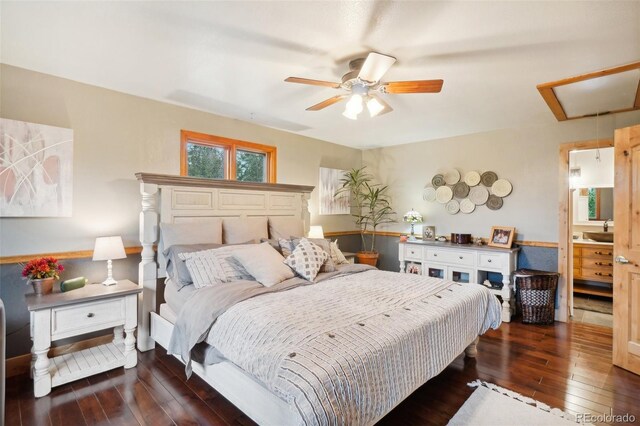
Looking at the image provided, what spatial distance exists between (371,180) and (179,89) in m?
3.65

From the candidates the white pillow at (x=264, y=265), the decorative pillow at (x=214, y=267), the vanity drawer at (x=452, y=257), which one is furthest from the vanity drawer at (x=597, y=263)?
the decorative pillow at (x=214, y=267)

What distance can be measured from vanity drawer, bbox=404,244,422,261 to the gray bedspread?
1.95 meters

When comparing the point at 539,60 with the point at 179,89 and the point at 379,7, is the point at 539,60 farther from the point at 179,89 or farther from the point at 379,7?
the point at 179,89

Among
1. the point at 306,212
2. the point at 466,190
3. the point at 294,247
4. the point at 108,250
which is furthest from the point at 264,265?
the point at 466,190

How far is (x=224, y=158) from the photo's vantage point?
13.1ft

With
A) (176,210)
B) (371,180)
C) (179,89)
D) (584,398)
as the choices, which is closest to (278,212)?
(176,210)

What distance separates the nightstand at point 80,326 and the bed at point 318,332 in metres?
0.26

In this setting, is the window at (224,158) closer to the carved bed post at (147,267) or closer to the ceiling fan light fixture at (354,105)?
the carved bed post at (147,267)

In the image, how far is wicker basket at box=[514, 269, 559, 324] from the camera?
373cm

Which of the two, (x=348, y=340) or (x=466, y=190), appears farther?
(x=466, y=190)

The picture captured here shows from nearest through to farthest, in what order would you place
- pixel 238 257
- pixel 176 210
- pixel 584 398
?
pixel 584 398, pixel 238 257, pixel 176 210

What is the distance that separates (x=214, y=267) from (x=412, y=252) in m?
3.20

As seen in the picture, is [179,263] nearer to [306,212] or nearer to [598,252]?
[306,212]

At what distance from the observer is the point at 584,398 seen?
89.0 inches
